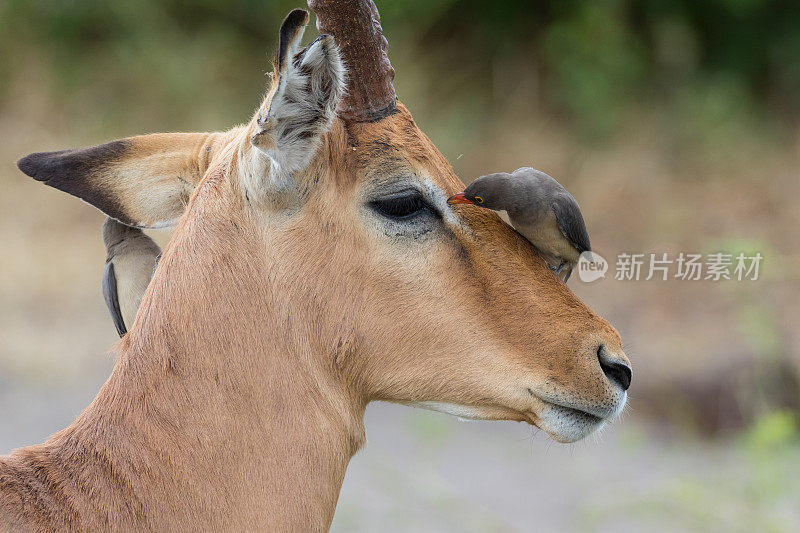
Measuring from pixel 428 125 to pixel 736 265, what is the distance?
18.4 feet

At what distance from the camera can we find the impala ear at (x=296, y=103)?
2.43 metres

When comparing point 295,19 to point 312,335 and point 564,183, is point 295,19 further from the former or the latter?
point 564,183

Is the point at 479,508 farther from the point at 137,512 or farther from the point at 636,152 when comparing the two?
the point at 636,152

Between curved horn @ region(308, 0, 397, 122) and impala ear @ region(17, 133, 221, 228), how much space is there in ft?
2.01

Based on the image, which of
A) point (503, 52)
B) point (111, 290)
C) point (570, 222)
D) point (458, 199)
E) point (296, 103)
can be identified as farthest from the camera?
point (503, 52)

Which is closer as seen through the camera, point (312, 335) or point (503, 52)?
point (312, 335)

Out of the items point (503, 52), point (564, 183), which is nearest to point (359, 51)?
point (564, 183)

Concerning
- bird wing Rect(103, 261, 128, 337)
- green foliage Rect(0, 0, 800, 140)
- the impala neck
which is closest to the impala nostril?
the impala neck

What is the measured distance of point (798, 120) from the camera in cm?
1259

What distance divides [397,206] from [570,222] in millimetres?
959

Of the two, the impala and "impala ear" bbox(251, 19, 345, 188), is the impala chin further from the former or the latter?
"impala ear" bbox(251, 19, 345, 188)

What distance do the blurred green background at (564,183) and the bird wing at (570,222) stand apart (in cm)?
273

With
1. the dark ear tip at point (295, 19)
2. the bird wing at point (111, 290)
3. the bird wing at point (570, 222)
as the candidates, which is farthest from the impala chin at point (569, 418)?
the bird wing at point (111, 290)

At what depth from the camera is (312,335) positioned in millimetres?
2756
